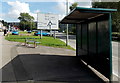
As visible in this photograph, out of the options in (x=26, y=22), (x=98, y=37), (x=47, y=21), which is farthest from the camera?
(x=26, y=22)

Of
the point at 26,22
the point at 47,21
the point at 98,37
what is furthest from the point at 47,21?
the point at 26,22

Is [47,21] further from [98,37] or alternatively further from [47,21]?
[98,37]

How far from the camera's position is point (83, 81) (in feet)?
15.5

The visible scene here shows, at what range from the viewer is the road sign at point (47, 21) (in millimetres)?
23453

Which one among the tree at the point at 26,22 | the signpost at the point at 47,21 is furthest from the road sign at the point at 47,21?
the tree at the point at 26,22

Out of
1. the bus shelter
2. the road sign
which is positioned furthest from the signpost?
the bus shelter

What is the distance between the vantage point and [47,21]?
23.6 m

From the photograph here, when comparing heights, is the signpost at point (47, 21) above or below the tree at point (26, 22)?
below

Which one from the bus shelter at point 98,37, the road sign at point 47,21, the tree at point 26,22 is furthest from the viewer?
the tree at point 26,22

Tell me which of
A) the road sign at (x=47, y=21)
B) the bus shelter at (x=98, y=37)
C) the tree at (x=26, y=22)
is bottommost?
the bus shelter at (x=98, y=37)

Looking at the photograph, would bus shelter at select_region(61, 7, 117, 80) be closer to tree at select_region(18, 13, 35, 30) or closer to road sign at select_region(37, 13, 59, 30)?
road sign at select_region(37, 13, 59, 30)

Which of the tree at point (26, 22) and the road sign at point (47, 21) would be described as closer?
the road sign at point (47, 21)

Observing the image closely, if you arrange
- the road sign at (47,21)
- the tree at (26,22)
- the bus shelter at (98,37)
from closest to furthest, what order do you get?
the bus shelter at (98,37)
the road sign at (47,21)
the tree at (26,22)

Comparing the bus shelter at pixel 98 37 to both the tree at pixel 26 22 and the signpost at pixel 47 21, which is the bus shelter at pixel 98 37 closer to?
the signpost at pixel 47 21
